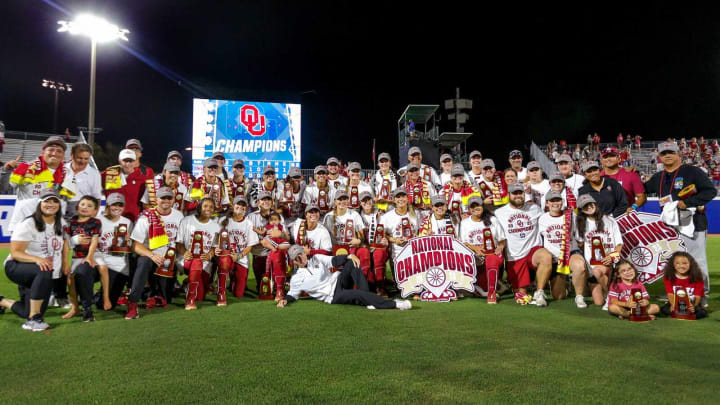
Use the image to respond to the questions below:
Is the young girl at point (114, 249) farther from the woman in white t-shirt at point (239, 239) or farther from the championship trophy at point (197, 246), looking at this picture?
the woman in white t-shirt at point (239, 239)

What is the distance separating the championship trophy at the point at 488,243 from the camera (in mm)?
6098

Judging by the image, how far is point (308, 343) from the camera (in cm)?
379

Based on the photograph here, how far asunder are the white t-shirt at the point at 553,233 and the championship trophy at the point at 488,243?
744mm

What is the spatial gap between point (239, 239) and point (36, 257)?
2.49 metres

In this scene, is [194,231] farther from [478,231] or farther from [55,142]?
[478,231]

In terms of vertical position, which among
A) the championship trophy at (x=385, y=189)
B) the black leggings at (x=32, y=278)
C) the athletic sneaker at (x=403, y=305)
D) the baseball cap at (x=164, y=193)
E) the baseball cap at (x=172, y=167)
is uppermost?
the baseball cap at (x=172, y=167)

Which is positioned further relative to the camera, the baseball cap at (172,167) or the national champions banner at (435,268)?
the baseball cap at (172,167)

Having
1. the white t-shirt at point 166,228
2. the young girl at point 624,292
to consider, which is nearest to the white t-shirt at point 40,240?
the white t-shirt at point 166,228

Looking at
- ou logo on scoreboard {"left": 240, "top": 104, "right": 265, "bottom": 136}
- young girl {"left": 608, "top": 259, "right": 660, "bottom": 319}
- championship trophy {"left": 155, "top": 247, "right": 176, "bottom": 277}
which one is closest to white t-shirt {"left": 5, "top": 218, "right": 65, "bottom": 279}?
championship trophy {"left": 155, "top": 247, "right": 176, "bottom": 277}

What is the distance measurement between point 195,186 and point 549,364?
5598 millimetres

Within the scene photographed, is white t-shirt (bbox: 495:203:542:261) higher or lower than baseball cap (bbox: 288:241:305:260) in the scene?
higher

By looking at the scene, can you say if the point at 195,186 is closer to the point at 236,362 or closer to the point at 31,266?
the point at 31,266

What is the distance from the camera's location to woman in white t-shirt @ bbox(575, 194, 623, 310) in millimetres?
5535

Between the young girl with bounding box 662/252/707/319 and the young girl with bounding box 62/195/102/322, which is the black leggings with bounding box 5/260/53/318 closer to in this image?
the young girl with bounding box 62/195/102/322
